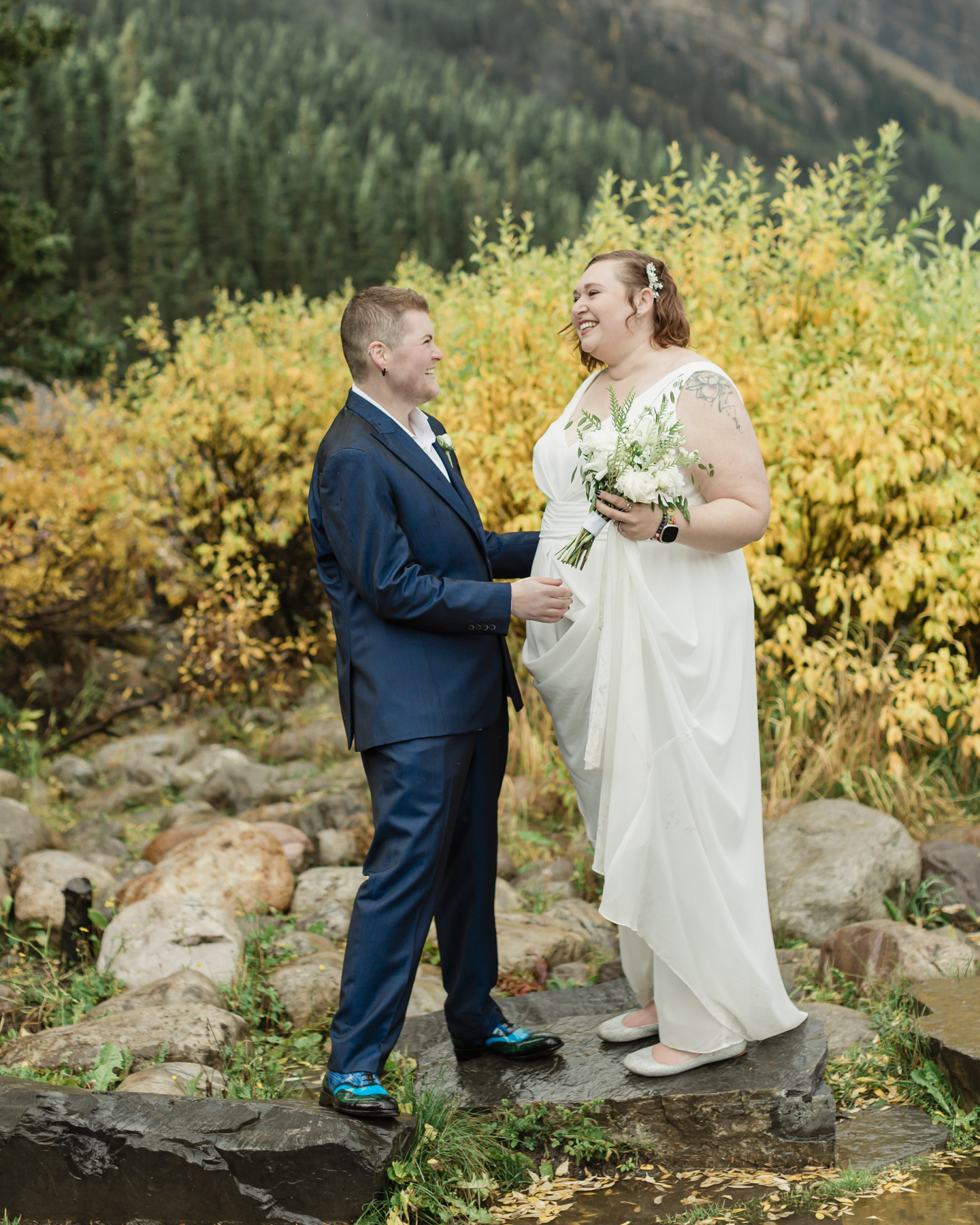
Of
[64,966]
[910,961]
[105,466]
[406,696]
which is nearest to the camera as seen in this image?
[406,696]

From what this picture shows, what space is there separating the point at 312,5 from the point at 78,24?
10395cm

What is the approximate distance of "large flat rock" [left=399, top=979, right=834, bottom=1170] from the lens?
2.77 metres

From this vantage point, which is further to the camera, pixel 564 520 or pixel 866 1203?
pixel 564 520

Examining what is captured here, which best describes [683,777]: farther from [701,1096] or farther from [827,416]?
[827,416]

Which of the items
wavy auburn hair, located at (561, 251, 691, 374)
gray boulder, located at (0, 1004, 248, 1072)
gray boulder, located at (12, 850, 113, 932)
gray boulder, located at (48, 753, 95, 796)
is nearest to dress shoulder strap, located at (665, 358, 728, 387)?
wavy auburn hair, located at (561, 251, 691, 374)

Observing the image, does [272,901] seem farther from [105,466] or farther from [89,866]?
[105,466]

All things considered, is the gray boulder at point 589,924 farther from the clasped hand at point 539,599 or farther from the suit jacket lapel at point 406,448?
the suit jacket lapel at point 406,448

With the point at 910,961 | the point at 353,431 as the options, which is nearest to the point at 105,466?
the point at 353,431

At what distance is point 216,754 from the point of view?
7109 mm

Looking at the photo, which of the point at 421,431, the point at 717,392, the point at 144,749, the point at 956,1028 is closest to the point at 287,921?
the point at 421,431

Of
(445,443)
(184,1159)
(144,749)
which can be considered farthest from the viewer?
(144,749)

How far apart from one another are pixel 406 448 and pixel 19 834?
3589mm

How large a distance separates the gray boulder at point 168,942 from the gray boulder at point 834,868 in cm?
213

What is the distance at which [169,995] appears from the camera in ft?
12.0
